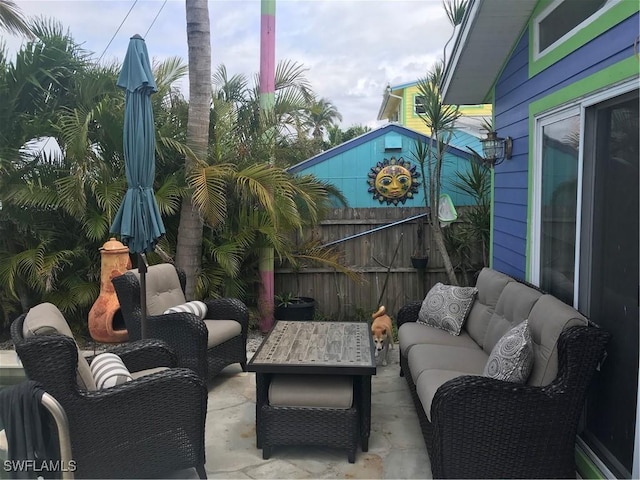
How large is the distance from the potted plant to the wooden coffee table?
8.30 feet

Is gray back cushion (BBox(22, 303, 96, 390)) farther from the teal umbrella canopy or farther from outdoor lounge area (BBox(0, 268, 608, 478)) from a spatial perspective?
the teal umbrella canopy

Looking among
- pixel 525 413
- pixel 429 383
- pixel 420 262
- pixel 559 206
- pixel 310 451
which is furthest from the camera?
pixel 420 262

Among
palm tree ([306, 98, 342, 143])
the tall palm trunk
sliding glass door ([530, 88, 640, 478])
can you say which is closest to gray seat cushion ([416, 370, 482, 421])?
sliding glass door ([530, 88, 640, 478])

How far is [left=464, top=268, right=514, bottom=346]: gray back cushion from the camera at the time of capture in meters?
3.89

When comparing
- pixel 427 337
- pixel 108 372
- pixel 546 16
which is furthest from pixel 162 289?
pixel 546 16

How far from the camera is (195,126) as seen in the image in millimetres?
5648

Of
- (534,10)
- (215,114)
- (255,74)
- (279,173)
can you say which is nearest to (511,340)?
(534,10)

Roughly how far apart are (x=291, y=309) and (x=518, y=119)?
3.31 meters

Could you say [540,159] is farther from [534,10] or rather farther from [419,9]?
[419,9]

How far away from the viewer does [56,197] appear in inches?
214

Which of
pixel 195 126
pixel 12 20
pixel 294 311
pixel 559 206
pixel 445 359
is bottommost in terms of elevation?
pixel 294 311

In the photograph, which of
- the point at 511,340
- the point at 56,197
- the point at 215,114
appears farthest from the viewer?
the point at 215,114

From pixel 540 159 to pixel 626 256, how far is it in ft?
5.12

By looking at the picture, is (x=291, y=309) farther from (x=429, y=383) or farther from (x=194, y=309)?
(x=429, y=383)
